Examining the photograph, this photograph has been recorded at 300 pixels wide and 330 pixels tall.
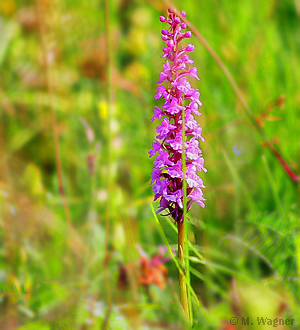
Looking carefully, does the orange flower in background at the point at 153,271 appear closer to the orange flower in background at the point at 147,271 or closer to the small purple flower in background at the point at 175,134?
the orange flower in background at the point at 147,271

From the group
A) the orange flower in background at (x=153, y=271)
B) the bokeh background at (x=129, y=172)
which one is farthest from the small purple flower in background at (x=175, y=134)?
the orange flower in background at (x=153, y=271)

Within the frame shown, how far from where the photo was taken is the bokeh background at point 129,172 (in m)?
0.82

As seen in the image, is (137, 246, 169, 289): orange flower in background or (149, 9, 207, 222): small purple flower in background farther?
(137, 246, 169, 289): orange flower in background

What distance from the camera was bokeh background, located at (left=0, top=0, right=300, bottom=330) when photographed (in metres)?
0.82

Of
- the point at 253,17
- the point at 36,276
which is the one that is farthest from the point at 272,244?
the point at 253,17

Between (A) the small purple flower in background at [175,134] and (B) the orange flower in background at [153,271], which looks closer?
(A) the small purple flower in background at [175,134]

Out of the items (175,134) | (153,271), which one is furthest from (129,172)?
(175,134)

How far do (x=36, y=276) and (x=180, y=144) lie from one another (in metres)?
0.65

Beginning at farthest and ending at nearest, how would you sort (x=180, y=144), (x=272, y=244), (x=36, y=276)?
(x=36, y=276), (x=272, y=244), (x=180, y=144)

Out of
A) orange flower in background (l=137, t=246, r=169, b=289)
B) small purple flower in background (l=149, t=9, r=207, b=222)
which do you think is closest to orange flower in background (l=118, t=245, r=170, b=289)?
orange flower in background (l=137, t=246, r=169, b=289)

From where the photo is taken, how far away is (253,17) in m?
1.75

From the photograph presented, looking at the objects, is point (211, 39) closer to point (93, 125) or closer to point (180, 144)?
point (93, 125)

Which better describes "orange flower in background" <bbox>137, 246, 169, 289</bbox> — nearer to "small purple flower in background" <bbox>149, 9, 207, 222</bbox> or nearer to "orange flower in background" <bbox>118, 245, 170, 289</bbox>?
"orange flower in background" <bbox>118, 245, 170, 289</bbox>

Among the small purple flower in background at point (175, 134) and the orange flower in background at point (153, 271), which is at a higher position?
the small purple flower in background at point (175, 134)
